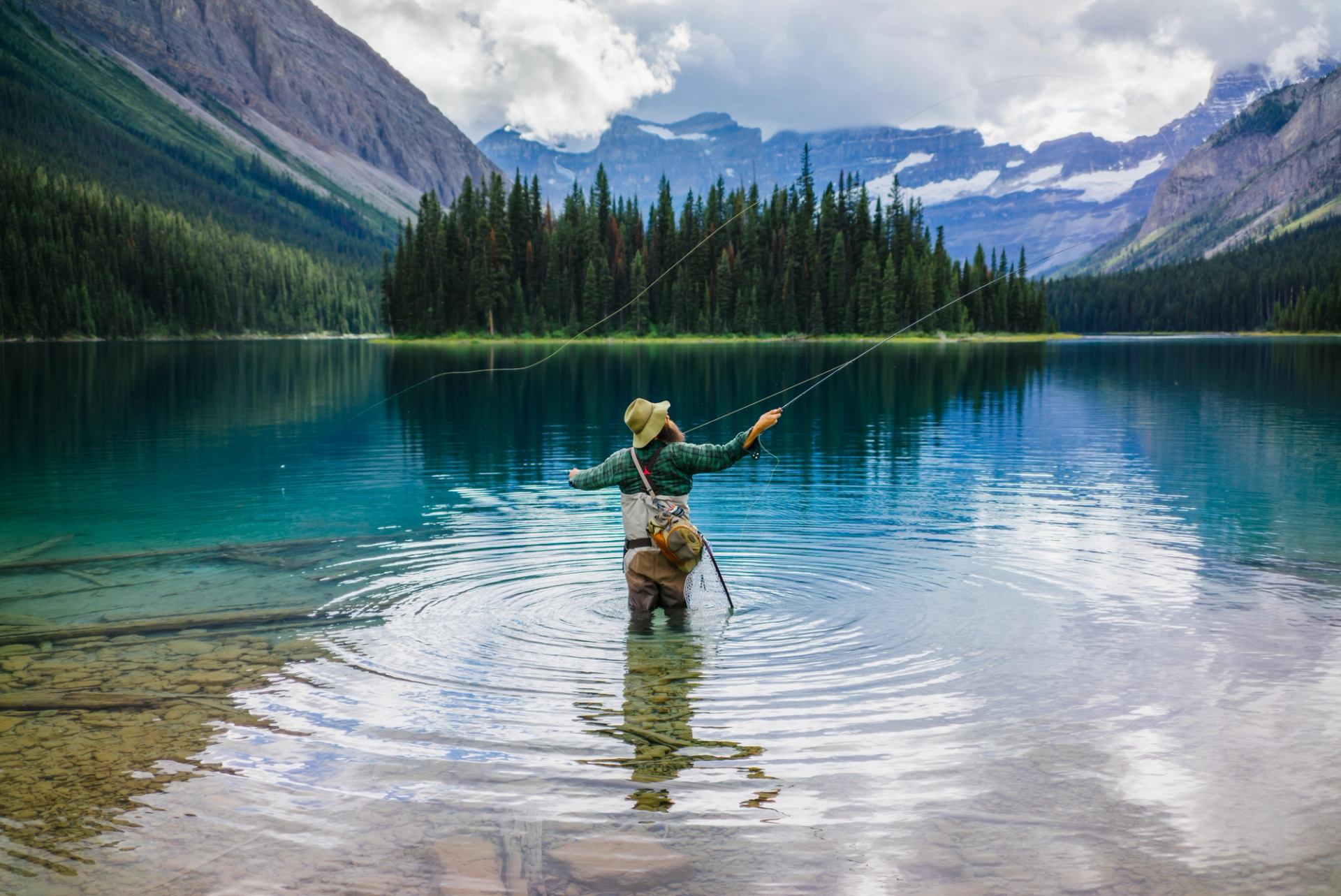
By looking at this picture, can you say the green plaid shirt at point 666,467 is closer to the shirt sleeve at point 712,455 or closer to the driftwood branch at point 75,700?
the shirt sleeve at point 712,455

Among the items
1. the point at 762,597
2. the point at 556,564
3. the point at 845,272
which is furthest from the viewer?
the point at 845,272

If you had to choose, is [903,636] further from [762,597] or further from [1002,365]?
[1002,365]

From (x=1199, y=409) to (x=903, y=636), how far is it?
3659 centimetres

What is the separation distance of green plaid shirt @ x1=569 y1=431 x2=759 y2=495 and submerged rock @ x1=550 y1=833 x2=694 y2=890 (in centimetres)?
542

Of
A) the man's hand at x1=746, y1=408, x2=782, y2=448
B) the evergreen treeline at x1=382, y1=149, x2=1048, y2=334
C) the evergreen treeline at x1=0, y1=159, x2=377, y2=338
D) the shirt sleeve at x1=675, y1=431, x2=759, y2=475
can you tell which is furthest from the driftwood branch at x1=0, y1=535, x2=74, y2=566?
the evergreen treeline at x1=0, y1=159, x2=377, y2=338

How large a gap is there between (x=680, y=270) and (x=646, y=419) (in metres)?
142

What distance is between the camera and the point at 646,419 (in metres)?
11.6

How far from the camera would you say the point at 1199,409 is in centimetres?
4328

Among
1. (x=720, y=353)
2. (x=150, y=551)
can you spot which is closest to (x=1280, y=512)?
(x=150, y=551)

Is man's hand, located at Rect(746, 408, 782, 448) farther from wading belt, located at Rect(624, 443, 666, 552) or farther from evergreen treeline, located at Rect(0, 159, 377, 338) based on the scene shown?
evergreen treeline, located at Rect(0, 159, 377, 338)

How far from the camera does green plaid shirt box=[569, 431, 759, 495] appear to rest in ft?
38.7

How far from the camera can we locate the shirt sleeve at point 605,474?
12.1 metres

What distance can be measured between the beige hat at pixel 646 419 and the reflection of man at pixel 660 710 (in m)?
2.21

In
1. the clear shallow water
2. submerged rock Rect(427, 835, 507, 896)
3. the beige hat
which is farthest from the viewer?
the beige hat
